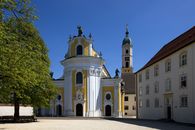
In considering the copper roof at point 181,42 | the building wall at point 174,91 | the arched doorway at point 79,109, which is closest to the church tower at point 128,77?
the arched doorway at point 79,109

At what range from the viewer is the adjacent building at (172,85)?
33.8 meters

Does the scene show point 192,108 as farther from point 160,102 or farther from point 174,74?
point 160,102

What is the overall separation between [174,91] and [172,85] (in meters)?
1.00

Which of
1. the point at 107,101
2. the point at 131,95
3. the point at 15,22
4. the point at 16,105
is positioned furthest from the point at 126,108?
the point at 15,22

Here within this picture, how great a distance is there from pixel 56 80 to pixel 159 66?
32612 millimetres

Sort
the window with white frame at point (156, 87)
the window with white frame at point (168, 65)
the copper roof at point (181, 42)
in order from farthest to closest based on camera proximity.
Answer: the window with white frame at point (156, 87), the window with white frame at point (168, 65), the copper roof at point (181, 42)

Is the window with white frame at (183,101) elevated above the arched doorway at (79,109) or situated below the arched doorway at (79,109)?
above

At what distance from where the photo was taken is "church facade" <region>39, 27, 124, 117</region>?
67938mm

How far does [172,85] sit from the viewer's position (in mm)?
38875

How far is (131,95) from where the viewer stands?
90.6m

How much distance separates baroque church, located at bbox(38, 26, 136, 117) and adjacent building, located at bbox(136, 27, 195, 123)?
16257 millimetres

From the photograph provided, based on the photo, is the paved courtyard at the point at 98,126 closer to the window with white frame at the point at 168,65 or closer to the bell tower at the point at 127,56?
the window with white frame at the point at 168,65

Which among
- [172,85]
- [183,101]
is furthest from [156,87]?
[183,101]

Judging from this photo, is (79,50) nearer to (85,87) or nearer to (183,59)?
(85,87)
